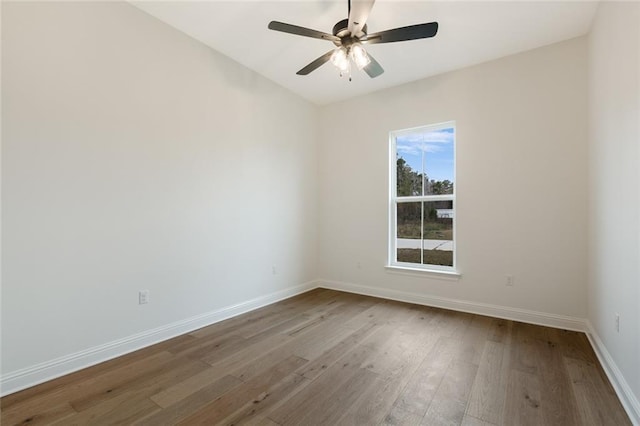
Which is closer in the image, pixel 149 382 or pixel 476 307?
pixel 149 382

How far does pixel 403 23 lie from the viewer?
2666 mm

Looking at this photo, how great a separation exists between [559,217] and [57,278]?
445cm

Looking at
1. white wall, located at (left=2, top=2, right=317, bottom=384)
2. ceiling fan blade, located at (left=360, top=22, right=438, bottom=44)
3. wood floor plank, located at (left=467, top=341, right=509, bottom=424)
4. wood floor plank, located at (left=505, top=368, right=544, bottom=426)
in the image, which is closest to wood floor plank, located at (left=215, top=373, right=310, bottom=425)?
wood floor plank, located at (left=467, top=341, right=509, bottom=424)

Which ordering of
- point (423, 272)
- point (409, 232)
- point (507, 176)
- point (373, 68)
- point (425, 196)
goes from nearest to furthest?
1. point (373, 68)
2. point (507, 176)
3. point (423, 272)
4. point (425, 196)
5. point (409, 232)

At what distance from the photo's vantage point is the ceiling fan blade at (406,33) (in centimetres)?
197

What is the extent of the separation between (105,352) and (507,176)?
4.19 m

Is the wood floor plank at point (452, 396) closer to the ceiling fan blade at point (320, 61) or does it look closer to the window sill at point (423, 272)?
the window sill at point (423, 272)

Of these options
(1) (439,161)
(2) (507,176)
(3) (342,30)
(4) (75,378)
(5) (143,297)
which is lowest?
(4) (75,378)

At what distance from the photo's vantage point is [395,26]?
2.71 m

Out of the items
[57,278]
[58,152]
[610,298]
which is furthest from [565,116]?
[57,278]

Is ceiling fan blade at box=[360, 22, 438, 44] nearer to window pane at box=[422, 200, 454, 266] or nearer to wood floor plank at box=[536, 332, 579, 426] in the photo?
window pane at box=[422, 200, 454, 266]

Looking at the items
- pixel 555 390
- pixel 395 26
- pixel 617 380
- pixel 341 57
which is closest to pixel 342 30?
pixel 341 57

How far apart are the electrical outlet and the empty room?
0.02 m

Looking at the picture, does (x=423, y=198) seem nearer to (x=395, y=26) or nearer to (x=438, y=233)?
(x=438, y=233)
